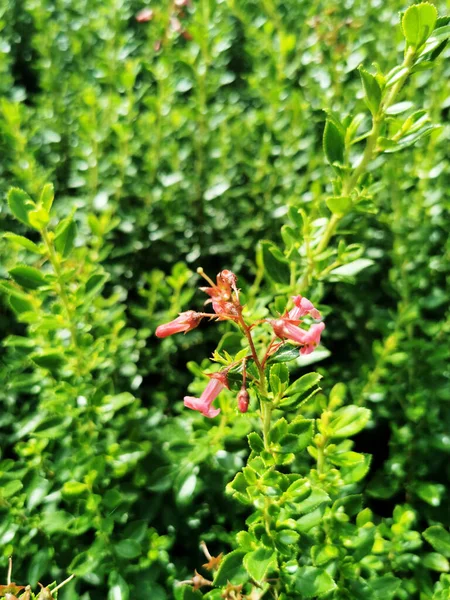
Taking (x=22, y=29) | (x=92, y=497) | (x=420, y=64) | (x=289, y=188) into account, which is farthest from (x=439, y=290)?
(x=22, y=29)

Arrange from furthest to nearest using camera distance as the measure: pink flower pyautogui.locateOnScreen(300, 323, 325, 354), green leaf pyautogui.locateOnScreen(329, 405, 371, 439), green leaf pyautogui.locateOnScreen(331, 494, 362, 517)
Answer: green leaf pyautogui.locateOnScreen(331, 494, 362, 517) < green leaf pyautogui.locateOnScreen(329, 405, 371, 439) < pink flower pyautogui.locateOnScreen(300, 323, 325, 354)

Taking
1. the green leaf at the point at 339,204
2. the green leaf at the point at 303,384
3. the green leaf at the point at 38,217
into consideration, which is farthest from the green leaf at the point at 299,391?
the green leaf at the point at 38,217

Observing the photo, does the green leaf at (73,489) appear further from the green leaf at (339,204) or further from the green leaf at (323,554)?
the green leaf at (339,204)

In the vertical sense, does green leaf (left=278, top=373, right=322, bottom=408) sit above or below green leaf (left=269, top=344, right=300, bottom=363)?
below

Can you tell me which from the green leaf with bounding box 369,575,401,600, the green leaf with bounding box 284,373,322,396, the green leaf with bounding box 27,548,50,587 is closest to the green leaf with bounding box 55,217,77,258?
the green leaf with bounding box 284,373,322,396

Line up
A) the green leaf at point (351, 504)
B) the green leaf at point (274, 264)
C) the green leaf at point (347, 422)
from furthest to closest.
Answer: the green leaf at point (274, 264) < the green leaf at point (351, 504) < the green leaf at point (347, 422)

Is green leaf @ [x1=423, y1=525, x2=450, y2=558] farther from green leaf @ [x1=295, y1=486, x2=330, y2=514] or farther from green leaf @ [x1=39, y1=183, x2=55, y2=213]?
green leaf @ [x1=39, y1=183, x2=55, y2=213]
